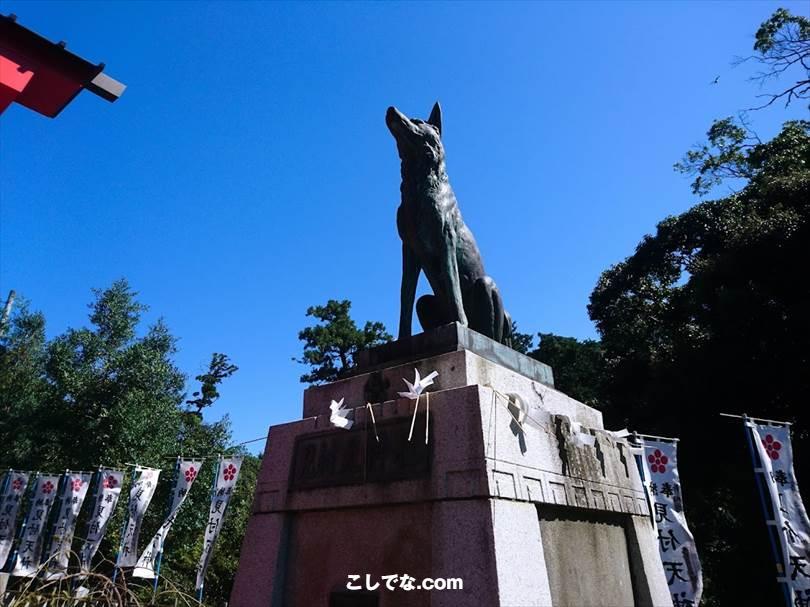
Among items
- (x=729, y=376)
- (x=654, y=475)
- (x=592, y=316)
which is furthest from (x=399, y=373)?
(x=592, y=316)

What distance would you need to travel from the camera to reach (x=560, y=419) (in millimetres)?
4086

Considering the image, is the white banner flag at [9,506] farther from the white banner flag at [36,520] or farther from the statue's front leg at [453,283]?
the statue's front leg at [453,283]

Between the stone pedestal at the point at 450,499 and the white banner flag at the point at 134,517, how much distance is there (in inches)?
319

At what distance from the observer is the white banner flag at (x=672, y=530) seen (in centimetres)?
754

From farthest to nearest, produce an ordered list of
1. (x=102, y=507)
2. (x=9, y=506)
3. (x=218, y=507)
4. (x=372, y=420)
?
(x=9, y=506) → (x=102, y=507) → (x=218, y=507) → (x=372, y=420)

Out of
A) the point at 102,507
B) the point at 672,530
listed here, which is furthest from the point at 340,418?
the point at 102,507

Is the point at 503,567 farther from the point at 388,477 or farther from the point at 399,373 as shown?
the point at 399,373

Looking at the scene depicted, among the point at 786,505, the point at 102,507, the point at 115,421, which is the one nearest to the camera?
the point at 786,505

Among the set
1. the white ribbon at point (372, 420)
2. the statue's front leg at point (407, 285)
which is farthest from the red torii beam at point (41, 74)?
the white ribbon at point (372, 420)

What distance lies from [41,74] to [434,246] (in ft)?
12.5

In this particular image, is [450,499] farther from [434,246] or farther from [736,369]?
[736,369]

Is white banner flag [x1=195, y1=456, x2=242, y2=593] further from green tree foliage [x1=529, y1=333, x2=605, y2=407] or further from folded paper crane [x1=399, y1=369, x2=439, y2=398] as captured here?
green tree foliage [x1=529, y1=333, x2=605, y2=407]

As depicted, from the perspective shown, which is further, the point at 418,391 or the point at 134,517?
the point at 134,517

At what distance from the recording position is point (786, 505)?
7891 mm
